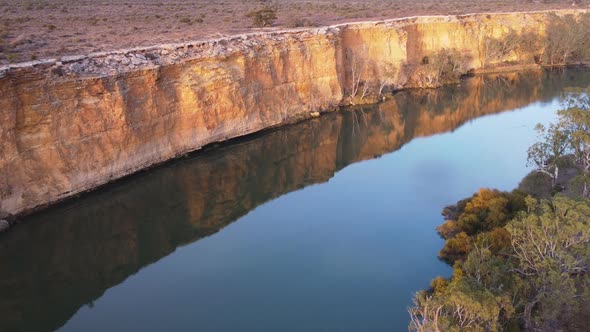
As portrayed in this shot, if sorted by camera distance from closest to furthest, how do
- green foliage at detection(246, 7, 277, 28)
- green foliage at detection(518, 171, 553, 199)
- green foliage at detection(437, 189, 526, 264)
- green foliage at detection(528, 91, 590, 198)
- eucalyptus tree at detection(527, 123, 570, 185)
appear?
green foliage at detection(437, 189, 526, 264) → green foliage at detection(528, 91, 590, 198) → eucalyptus tree at detection(527, 123, 570, 185) → green foliage at detection(518, 171, 553, 199) → green foliage at detection(246, 7, 277, 28)

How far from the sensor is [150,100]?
2097 centimetres

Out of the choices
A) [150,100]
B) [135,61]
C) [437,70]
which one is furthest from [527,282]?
[437,70]

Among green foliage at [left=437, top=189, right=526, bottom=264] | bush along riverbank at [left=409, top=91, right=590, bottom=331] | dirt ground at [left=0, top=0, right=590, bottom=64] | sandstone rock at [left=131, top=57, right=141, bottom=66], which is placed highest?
dirt ground at [left=0, top=0, right=590, bottom=64]

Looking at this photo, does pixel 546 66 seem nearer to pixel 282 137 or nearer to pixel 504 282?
pixel 282 137

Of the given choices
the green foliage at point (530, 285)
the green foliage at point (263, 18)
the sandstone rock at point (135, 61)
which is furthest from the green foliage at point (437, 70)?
the green foliage at point (530, 285)

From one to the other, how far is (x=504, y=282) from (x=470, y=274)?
2.69 feet

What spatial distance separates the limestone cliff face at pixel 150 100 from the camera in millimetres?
17078

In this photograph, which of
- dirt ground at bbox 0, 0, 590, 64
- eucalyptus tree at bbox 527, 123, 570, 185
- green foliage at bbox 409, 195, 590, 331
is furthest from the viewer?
dirt ground at bbox 0, 0, 590, 64

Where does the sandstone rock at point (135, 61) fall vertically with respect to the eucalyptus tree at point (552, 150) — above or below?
above

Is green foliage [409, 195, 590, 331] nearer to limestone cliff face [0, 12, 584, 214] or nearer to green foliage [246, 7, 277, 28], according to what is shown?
limestone cliff face [0, 12, 584, 214]

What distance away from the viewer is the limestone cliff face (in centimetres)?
1708

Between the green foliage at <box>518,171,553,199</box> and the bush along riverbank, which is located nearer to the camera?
the bush along riverbank

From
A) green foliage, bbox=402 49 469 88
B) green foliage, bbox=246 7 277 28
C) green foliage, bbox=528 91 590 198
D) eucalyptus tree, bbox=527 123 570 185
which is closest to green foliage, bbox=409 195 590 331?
green foliage, bbox=528 91 590 198

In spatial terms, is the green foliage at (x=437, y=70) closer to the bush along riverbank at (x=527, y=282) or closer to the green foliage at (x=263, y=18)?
the green foliage at (x=263, y=18)
